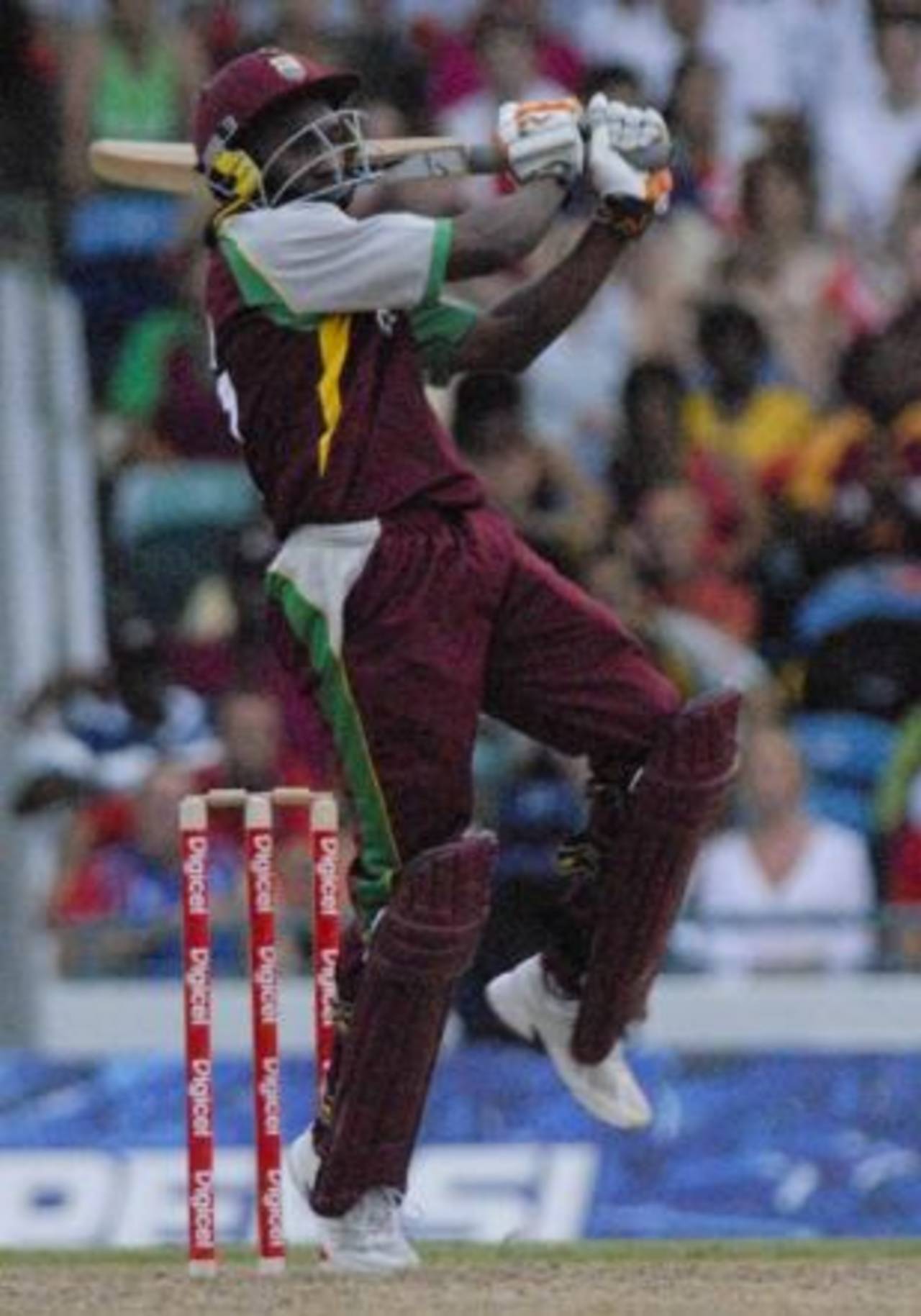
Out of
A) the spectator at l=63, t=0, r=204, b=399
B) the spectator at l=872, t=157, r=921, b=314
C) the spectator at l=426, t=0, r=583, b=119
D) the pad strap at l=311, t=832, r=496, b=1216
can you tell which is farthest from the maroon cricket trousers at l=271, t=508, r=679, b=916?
the spectator at l=426, t=0, r=583, b=119

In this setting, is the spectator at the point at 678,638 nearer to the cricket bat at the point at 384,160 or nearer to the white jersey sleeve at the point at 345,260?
the cricket bat at the point at 384,160

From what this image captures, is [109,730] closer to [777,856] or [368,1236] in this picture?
[777,856]

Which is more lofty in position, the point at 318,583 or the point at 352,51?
the point at 352,51

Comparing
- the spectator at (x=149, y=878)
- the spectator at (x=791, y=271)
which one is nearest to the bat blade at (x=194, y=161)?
the spectator at (x=149, y=878)

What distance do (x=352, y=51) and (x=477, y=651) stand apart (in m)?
6.11

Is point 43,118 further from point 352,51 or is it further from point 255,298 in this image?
point 255,298

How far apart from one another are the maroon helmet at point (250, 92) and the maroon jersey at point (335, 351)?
15 centimetres

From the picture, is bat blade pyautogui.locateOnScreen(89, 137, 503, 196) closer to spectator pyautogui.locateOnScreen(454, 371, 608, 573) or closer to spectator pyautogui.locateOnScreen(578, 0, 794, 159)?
spectator pyautogui.locateOnScreen(454, 371, 608, 573)

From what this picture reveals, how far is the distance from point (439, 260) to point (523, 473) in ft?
16.8

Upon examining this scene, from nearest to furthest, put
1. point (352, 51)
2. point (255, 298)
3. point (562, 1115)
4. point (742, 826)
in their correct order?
point (255, 298)
point (562, 1115)
point (742, 826)
point (352, 51)

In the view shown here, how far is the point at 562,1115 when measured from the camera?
34.7 ft

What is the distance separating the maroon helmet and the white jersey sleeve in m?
0.19

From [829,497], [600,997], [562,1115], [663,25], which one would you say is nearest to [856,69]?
[663,25]

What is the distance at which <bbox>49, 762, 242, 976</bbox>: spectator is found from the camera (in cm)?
1185
